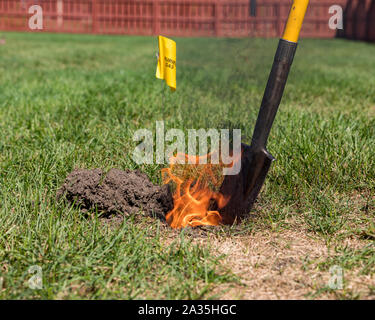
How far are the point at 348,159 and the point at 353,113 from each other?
1.45 m

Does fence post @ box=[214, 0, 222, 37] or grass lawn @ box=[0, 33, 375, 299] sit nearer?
grass lawn @ box=[0, 33, 375, 299]

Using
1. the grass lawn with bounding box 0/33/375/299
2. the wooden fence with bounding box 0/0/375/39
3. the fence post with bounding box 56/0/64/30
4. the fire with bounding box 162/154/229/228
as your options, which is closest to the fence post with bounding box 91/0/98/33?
the wooden fence with bounding box 0/0/375/39

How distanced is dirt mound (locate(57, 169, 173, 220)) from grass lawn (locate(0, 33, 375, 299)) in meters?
0.08

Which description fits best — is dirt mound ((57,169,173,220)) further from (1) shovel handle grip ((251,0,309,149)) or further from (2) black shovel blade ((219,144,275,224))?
Answer: (1) shovel handle grip ((251,0,309,149))

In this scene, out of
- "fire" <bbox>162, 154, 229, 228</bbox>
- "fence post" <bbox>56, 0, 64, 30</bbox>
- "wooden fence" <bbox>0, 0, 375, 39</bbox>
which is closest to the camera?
"fire" <bbox>162, 154, 229, 228</bbox>

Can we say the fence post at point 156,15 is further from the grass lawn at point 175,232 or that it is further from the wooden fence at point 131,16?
the grass lawn at point 175,232

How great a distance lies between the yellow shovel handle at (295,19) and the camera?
1883mm

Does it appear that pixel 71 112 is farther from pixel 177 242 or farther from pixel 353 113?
pixel 353 113

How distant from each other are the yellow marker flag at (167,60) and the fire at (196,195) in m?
0.56

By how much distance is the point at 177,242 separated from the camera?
6.33 ft

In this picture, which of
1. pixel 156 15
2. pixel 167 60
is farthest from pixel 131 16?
pixel 167 60

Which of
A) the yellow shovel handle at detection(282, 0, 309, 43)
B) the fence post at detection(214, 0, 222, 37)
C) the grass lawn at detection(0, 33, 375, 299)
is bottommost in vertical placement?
the grass lawn at detection(0, 33, 375, 299)

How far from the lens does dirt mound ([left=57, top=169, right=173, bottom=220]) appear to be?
213cm
